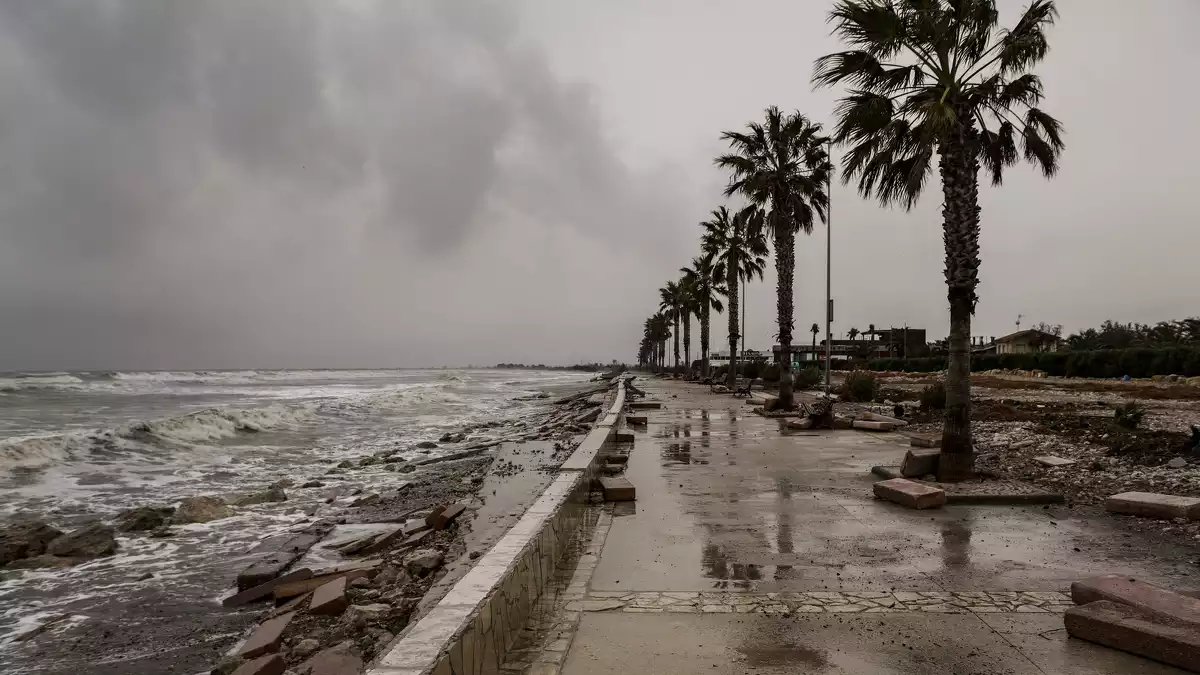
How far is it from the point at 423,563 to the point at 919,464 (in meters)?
6.23

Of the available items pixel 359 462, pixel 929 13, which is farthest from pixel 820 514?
pixel 359 462

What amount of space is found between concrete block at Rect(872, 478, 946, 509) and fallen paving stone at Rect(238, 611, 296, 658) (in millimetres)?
6028

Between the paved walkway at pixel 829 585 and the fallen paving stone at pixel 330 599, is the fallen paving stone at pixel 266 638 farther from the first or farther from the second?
Result: the paved walkway at pixel 829 585

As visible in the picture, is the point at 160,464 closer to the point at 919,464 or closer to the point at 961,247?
the point at 919,464

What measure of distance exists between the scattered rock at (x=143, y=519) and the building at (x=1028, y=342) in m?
79.7

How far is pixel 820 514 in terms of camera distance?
6.60 m

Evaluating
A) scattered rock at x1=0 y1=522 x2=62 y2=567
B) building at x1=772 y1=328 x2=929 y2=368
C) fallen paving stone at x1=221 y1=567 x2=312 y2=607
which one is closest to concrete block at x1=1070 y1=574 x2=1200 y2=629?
fallen paving stone at x1=221 y1=567 x2=312 y2=607

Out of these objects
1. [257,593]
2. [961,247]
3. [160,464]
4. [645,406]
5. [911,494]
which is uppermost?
[961,247]

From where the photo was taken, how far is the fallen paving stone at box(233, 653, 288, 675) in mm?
4141

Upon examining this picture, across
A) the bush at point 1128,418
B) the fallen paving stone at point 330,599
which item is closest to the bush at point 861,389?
the bush at point 1128,418

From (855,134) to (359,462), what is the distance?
1221 cm

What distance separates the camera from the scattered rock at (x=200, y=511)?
926 centimetres

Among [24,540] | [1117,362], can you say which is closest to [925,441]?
[24,540]

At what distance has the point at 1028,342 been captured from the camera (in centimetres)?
7562
